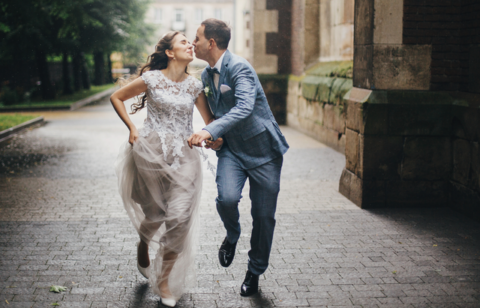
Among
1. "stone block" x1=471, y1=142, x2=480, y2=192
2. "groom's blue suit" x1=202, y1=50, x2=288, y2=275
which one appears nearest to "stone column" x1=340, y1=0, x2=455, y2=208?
"stone block" x1=471, y1=142, x2=480, y2=192

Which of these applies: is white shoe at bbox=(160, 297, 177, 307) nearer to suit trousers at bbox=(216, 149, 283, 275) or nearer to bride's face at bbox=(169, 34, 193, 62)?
suit trousers at bbox=(216, 149, 283, 275)

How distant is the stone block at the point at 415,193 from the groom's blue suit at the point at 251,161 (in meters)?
3.13

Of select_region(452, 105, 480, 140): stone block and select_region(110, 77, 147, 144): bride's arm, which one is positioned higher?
select_region(110, 77, 147, 144): bride's arm

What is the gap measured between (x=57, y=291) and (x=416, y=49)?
491 cm

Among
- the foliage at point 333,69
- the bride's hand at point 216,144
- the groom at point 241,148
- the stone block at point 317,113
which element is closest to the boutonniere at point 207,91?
the groom at point 241,148

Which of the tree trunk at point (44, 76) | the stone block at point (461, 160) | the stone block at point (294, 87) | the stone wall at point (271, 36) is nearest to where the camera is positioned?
the stone block at point (461, 160)

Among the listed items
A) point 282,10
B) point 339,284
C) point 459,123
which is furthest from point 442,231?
point 282,10

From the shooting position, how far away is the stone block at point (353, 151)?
6.93 m

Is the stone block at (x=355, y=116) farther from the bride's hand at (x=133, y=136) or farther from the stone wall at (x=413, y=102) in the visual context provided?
the bride's hand at (x=133, y=136)

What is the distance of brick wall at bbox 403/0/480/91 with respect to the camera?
6.62 metres

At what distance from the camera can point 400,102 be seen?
264 inches

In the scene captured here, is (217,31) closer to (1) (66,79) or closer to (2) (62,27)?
(2) (62,27)

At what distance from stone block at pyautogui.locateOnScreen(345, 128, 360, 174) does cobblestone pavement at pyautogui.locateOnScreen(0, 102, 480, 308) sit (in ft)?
1.58

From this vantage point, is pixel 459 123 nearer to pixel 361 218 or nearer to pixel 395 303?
pixel 361 218
